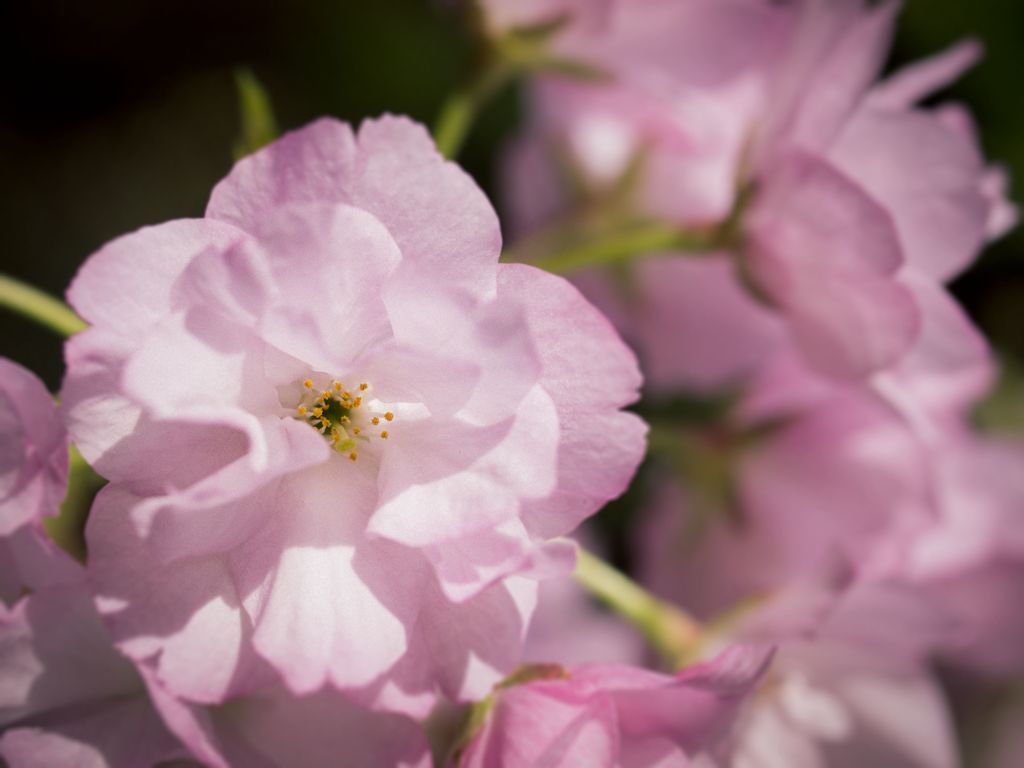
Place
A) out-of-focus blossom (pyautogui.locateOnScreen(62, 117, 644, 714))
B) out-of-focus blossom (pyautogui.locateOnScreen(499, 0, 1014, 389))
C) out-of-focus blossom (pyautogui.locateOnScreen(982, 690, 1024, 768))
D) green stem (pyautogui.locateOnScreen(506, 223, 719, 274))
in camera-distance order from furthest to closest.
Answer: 1. out-of-focus blossom (pyautogui.locateOnScreen(982, 690, 1024, 768))
2. green stem (pyautogui.locateOnScreen(506, 223, 719, 274))
3. out-of-focus blossom (pyautogui.locateOnScreen(499, 0, 1014, 389))
4. out-of-focus blossom (pyautogui.locateOnScreen(62, 117, 644, 714))

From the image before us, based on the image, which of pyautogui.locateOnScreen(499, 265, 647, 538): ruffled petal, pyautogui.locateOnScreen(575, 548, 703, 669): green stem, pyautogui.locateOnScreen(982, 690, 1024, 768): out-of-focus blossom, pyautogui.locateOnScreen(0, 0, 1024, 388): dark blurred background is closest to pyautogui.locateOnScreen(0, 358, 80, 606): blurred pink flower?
pyautogui.locateOnScreen(499, 265, 647, 538): ruffled petal

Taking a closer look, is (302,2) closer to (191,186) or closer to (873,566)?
(191,186)

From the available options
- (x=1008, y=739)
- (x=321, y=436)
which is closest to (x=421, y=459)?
(x=321, y=436)

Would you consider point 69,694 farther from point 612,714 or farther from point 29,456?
point 612,714

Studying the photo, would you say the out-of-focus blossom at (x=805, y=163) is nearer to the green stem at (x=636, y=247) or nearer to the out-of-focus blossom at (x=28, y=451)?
the green stem at (x=636, y=247)

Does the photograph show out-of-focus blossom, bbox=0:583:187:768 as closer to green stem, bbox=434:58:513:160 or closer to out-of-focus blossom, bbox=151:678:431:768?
out-of-focus blossom, bbox=151:678:431:768

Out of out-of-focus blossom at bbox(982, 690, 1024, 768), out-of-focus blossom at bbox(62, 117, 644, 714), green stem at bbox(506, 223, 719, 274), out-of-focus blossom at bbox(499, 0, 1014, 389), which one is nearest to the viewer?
out-of-focus blossom at bbox(62, 117, 644, 714)
